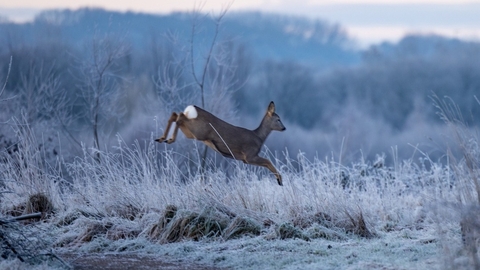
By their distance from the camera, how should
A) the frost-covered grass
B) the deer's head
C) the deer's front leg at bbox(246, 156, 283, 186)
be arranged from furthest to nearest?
the deer's head
the deer's front leg at bbox(246, 156, 283, 186)
the frost-covered grass

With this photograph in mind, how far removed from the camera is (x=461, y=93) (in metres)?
75.2

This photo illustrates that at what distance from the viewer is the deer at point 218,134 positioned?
26.4 feet

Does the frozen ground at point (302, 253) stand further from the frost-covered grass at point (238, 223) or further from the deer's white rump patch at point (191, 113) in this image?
the deer's white rump patch at point (191, 113)

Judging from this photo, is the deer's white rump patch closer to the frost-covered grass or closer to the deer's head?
the frost-covered grass

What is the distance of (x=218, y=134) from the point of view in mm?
8219

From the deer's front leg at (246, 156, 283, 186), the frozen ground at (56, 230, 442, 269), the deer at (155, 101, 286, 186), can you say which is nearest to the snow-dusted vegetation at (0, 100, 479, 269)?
the frozen ground at (56, 230, 442, 269)

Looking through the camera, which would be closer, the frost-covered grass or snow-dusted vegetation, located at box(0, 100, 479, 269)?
snow-dusted vegetation, located at box(0, 100, 479, 269)

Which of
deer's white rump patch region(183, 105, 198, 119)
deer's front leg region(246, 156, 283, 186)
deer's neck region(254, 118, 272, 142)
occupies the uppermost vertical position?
deer's white rump patch region(183, 105, 198, 119)

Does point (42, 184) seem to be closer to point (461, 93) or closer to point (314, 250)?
point (314, 250)

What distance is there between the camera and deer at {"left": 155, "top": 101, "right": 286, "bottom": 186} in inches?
317

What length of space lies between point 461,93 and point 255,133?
70102 mm

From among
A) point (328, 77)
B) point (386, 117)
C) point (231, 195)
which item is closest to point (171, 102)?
point (231, 195)

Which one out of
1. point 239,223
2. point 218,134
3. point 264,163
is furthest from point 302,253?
point 218,134

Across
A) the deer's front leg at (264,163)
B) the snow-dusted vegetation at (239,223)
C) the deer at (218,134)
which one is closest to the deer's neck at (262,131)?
the deer at (218,134)
